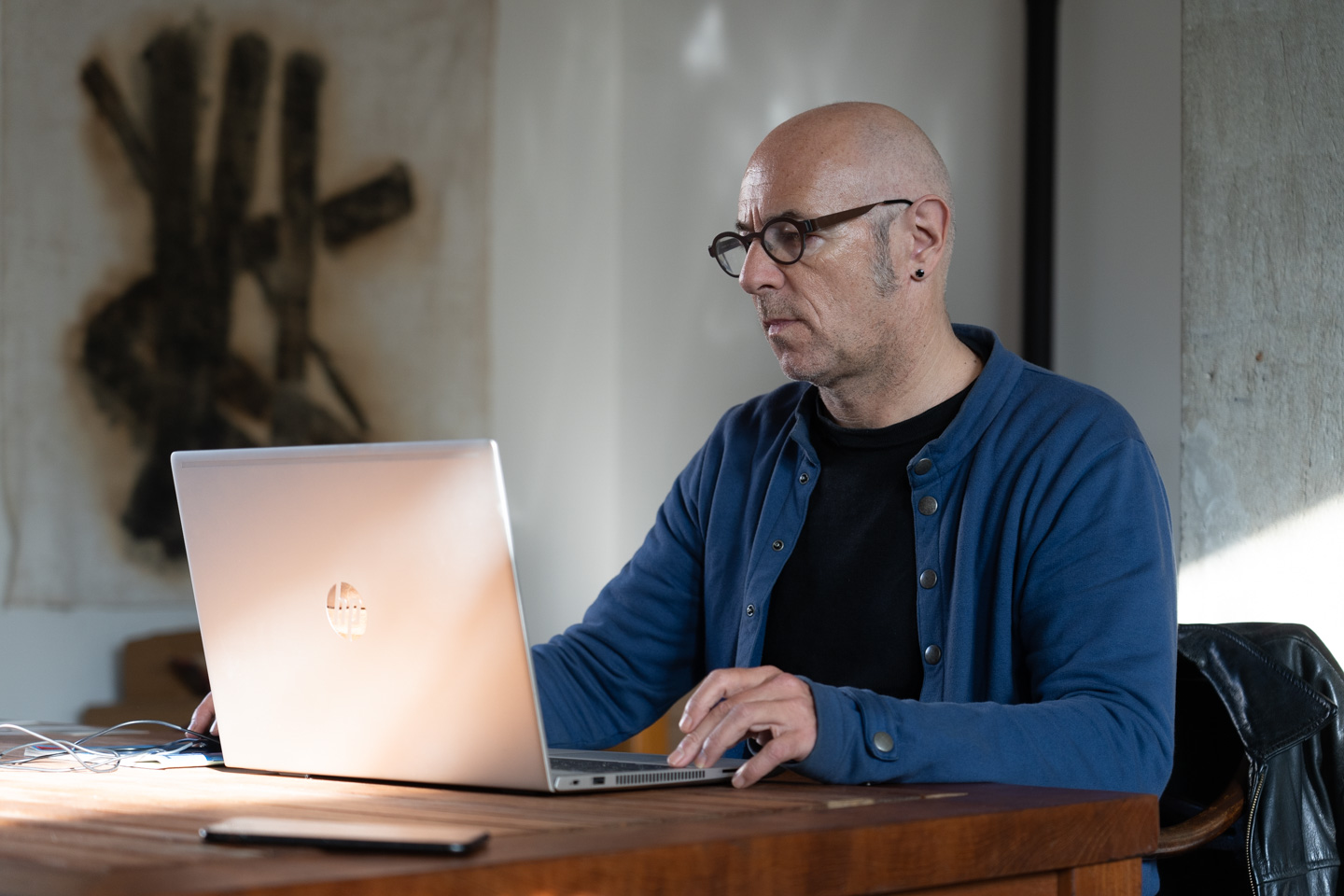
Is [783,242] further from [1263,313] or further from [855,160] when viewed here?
[1263,313]

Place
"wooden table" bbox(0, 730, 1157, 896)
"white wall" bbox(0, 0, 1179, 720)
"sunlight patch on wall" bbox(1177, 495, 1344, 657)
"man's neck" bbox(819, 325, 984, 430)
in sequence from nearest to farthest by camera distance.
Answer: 1. "wooden table" bbox(0, 730, 1157, 896)
2. "man's neck" bbox(819, 325, 984, 430)
3. "sunlight patch on wall" bbox(1177, 495, 1344, 657)
4. "white wall" bbox(0, 0, 1179, 720)

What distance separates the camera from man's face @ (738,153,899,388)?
172 cm

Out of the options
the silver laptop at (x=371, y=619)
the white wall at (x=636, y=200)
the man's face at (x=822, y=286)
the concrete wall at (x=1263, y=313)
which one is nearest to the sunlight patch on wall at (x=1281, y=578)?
the concrete wall at (x=1263, y=313)

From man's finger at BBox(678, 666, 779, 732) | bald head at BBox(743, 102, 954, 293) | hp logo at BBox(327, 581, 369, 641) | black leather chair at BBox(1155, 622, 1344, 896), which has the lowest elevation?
black leather chair at BBox(1155, 622, 1344, 896)

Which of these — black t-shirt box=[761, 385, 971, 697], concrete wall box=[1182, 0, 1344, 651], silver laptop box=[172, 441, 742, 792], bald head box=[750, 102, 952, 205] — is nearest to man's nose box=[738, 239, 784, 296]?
bald head box=[750, 102, 952, 205]

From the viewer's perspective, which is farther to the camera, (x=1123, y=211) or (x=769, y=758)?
(x=1123, y=211)

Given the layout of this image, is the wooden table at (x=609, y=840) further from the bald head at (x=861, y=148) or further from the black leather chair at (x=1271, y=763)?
the bald head at (x=861, y=148)

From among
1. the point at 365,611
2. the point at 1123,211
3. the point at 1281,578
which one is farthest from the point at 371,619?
the point at 1123,211

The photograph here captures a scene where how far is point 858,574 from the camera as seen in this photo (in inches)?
66.4

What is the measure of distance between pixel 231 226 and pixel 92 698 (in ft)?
3.46

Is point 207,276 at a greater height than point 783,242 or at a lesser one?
greater

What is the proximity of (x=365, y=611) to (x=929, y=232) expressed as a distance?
0.99 m

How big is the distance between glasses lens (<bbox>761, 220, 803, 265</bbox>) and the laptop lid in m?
0.77

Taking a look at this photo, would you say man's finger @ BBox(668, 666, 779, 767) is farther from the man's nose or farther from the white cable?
the man's nose
